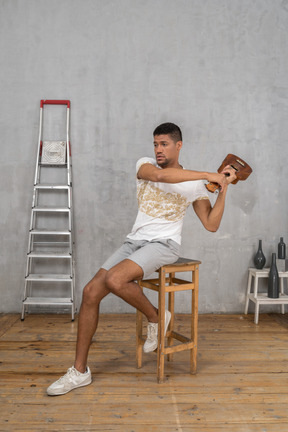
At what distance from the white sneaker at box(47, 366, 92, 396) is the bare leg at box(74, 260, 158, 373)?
0.03 metres

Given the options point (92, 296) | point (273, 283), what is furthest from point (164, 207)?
point (273, 283)

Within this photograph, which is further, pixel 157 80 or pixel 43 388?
pixel 157 80

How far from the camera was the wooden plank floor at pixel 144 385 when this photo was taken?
1768 millimetres

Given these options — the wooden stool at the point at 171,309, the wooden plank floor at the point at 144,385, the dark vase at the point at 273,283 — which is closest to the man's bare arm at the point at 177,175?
the wooden stool at the point at 171,309

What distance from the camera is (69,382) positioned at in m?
2.04

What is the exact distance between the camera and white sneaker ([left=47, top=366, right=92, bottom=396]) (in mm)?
1998

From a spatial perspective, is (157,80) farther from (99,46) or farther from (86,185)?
(86,185)

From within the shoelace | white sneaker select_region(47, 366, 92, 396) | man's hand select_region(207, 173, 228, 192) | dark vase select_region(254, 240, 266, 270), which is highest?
man's hand select_region(207, 173, 228, 192)

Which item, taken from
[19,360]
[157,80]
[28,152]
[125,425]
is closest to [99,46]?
[157,80]

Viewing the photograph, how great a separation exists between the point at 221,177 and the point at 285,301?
1.67m

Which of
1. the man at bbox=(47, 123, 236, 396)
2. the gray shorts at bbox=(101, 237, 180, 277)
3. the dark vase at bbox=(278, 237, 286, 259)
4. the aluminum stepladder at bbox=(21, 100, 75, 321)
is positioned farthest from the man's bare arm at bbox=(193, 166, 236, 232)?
the aluminum stepladder at bbox=(21, 100, 75, 321)

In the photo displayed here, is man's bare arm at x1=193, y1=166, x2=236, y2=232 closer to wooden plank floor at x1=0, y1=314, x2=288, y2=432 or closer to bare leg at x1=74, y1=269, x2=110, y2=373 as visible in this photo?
bare leg at x1=74, y1=269, x2=110, y2=373

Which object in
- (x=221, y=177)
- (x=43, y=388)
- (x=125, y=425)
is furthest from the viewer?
(x=221, y=177)

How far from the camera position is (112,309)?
3.65m
